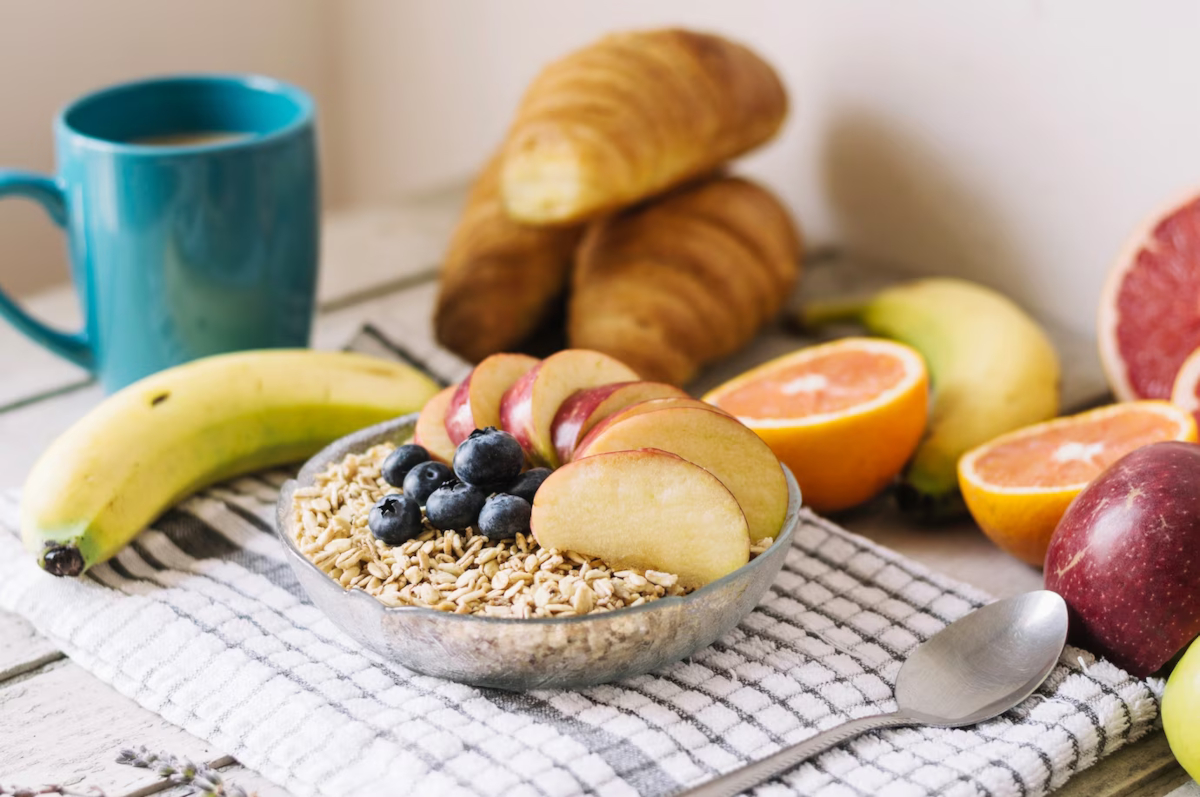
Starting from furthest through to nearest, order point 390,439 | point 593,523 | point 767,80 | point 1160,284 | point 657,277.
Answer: point 767,80 → point 657,277 → point 1160,284 → point 390,439 → point 593,523

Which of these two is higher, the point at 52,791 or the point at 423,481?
the point at 423,481

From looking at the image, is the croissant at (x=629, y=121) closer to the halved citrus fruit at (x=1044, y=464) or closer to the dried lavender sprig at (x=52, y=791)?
the halved citrus fruit at (x=1044, y=464)

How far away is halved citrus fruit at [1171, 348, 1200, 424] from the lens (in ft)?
2.72

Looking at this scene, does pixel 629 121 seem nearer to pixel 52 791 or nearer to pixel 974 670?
pixel 974 670

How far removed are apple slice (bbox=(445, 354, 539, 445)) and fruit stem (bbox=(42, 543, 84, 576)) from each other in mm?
231

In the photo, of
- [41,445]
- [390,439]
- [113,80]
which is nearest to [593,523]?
[390,439]

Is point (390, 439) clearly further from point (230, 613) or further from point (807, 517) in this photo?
point (807, 517)

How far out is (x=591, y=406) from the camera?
0.72 m

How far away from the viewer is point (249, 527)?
83cm

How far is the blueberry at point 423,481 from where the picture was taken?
697 millimetres

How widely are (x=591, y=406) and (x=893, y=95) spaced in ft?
2.07

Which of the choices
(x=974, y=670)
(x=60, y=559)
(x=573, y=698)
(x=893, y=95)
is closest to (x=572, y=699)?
(x=573, y=698)

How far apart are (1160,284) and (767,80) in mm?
400

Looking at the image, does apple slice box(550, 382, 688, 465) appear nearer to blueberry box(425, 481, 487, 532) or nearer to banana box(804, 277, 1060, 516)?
blueberry box(425, 481, 487, 532)
